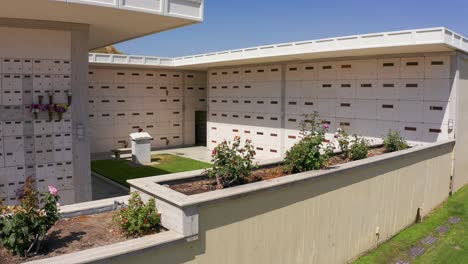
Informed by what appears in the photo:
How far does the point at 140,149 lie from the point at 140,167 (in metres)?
0.91

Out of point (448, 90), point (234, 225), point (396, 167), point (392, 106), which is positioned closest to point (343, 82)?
point (392, 106)

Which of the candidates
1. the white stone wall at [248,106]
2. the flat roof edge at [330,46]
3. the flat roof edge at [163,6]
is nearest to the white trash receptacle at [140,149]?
the flat roof edge at [330,46]

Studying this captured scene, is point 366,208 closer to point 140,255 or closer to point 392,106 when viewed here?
point 140,255

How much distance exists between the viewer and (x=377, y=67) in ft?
44.4

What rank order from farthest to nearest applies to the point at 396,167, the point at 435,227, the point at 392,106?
the point at 392,106 < the point at 435,227 < the point at 396,167

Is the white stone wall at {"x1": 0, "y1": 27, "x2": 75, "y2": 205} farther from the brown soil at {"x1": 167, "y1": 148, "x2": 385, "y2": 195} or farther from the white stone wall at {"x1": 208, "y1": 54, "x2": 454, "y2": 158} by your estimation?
the white stone wall at {"x1": 208, "y1": 54, "x2": 454, "y2": 158}

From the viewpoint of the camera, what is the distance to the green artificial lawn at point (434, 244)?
7698 millimetres

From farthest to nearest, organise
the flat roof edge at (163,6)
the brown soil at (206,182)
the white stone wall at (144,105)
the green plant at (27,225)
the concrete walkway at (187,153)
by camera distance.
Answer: the white stone wall at (144,105) → the concrete walkway at (187,153) → the flat roof edge at (163,6) → the brown soil at (206,182) → the green plant at (27,225)

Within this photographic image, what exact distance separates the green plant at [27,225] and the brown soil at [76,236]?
126 mm

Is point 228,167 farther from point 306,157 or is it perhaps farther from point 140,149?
point 140,149

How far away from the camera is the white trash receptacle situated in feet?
54.2

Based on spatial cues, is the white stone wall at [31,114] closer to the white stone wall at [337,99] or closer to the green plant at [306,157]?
the green plant at [306,157]

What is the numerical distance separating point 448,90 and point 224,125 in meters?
11.2

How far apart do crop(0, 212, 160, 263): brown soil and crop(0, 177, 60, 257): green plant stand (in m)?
0.13
